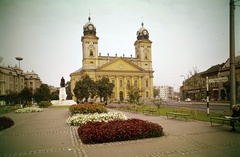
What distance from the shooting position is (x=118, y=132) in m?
7.42

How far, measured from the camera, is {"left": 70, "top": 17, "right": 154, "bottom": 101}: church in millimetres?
65250

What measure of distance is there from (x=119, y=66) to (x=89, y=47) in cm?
1302

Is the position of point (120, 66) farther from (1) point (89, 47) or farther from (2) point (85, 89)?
(2) point (85, 89)

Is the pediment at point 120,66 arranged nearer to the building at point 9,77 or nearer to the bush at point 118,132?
the building at point 9,77

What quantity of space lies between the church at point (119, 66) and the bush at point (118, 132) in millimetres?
55443

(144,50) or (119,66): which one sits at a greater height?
(144,50)

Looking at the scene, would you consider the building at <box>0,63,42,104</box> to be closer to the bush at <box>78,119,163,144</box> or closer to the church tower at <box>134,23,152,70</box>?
the bush at <box>78,119,163,144</box>

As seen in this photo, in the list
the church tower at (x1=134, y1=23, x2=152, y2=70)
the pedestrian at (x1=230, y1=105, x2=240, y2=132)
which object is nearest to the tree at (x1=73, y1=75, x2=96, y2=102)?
the pedestrian at (x1=230, y1=105, x2=240, y2=132)

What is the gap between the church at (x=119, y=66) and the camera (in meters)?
65.2

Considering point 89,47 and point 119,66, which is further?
point 119,66

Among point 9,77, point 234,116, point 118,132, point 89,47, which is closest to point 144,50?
point 89,47

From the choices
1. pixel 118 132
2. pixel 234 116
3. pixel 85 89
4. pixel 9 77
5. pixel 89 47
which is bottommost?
pixel 118 132

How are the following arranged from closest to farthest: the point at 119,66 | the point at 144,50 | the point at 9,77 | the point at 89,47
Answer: the point at 9,77 → the point at 89,47 → the point at 119,66 → the point at 144,50

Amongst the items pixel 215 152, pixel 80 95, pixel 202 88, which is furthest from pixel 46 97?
pixel 215 152
